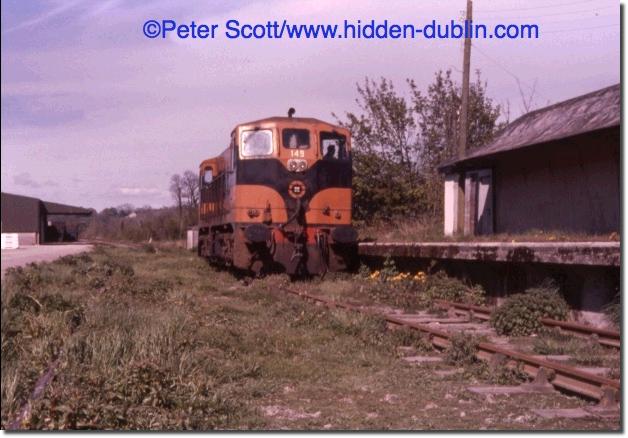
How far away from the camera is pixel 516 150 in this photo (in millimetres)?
14141

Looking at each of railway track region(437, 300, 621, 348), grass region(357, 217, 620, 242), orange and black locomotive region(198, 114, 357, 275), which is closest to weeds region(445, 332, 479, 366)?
railway track region(437, 300, 621, 348)

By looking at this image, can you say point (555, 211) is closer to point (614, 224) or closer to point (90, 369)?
point (614, 224)

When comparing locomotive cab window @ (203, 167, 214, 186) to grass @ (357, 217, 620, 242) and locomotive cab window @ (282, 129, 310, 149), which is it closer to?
grass @ (357, 217, 620, 242)

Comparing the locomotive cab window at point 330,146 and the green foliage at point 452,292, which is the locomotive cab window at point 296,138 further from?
the green foliage at point 452,292

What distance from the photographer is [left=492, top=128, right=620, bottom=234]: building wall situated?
12727 mm

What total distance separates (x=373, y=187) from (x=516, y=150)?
36.7 feet

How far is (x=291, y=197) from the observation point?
51.0ft

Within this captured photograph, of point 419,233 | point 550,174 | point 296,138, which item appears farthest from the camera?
→ point 419,233

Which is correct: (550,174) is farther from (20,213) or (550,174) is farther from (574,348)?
(20,213)

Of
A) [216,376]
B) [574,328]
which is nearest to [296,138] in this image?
[574,328]

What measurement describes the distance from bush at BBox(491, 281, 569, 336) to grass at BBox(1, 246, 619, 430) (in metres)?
1.56

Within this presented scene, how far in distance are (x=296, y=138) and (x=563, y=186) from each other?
18.6 feet

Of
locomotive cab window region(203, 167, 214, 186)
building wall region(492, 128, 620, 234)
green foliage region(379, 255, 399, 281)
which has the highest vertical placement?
locomotive cab window region(203, 167, 214, 186)

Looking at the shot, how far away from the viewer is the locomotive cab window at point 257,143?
15508 mm
